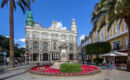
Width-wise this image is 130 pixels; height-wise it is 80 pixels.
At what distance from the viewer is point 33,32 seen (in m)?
52.6

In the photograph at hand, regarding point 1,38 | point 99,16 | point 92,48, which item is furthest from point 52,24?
point 99,16

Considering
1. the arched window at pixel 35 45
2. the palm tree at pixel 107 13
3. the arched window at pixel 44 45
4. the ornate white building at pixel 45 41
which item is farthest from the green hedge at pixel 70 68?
the arched window at pixel 44 45

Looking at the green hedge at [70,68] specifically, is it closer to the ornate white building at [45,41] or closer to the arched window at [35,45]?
the ornate white building at [45,41]

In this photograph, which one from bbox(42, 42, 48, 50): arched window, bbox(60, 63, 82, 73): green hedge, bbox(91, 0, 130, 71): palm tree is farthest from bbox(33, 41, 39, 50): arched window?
bbox(60, 63, 82, 73): green hedge

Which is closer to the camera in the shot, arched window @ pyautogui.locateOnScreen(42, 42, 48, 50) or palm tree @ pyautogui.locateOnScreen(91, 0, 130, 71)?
palm tree @ pyautogui.locateOnScreen(91, 0, 130, 71)

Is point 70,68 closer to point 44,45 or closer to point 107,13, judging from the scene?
point 107,13

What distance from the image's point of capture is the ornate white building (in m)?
51.5

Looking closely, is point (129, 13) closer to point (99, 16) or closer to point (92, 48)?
point (99, 16)

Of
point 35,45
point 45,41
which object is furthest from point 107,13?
point 45,41

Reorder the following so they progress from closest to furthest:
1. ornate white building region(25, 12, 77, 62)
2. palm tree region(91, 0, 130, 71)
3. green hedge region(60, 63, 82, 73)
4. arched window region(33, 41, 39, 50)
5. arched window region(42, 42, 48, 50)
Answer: green hedge region(60, 63, 82, 73) → palm tree region(91, 0, 130, 71) → ornate white building region(25, 12, 77, 62) → arched window region(33, 41, 39, 50) → arched window region(42, 42, 48, 50)

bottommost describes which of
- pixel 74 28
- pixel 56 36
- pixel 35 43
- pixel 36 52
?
pixel 36 52

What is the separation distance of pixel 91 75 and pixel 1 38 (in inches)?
1231

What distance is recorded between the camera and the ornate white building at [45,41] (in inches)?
2029

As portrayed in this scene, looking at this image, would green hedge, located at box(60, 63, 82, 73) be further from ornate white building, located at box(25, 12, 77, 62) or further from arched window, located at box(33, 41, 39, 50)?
arched window, located at box(33, 41, 39, 50)
